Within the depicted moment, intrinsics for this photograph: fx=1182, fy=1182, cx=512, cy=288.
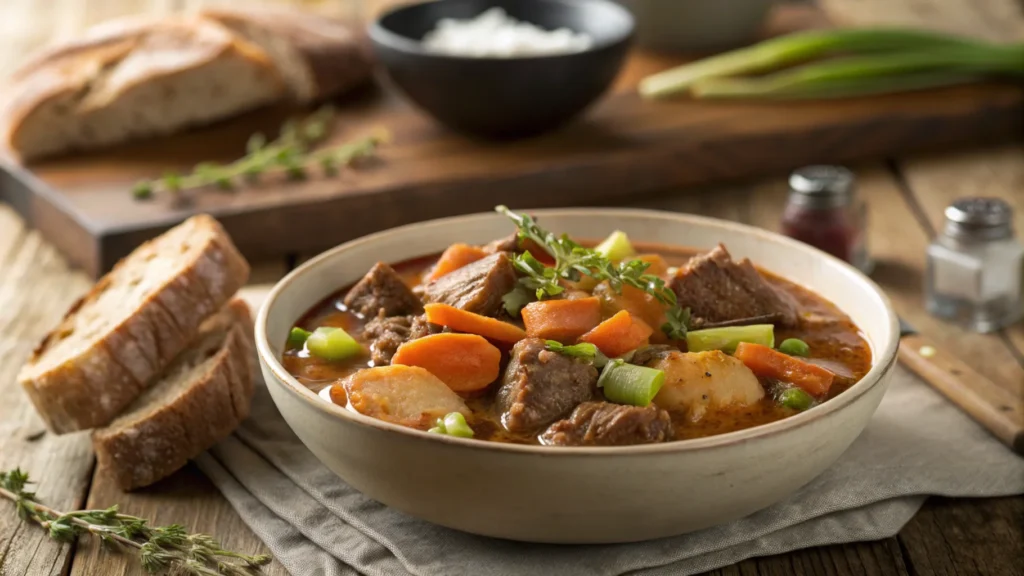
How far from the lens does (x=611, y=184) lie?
17.6 ft

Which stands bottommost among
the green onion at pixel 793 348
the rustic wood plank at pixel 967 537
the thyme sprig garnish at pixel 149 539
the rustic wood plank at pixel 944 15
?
the rustic wood plank at pixel 944 15

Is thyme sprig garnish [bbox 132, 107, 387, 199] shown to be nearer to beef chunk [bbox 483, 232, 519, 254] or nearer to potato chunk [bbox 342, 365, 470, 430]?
beef chunk [bbox 483, 232, 519, 254]

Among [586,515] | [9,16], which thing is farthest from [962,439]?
[9,16]

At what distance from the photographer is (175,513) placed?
10.2ft

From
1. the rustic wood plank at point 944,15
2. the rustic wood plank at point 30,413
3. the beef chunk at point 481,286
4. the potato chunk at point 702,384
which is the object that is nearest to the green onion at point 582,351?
the potato chunk at point 702,384

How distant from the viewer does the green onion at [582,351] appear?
284cm

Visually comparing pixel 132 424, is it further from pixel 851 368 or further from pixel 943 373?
pixel 943 373

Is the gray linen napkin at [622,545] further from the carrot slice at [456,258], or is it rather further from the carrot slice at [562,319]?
the carrot slice at [456,258]

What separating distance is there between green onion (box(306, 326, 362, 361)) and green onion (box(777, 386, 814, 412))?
3.61ft

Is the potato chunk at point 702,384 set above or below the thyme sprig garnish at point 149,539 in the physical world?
above

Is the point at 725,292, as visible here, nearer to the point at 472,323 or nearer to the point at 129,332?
the point at 472,323

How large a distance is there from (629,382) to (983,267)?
1.97m

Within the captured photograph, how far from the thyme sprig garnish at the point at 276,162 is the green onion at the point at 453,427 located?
260cm

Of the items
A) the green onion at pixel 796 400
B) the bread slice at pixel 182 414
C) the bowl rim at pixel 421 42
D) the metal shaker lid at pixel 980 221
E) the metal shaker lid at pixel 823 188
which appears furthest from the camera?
the bowl rim at pixel 421 42
